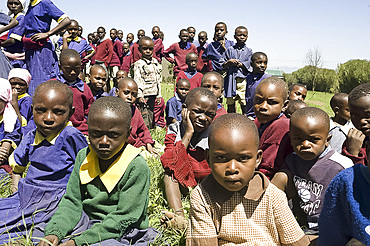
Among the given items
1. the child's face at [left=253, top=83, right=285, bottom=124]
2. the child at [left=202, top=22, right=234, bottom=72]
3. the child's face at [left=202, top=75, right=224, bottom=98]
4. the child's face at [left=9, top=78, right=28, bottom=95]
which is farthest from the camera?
the child at [left=202, top=22, right=234, bottom=72]

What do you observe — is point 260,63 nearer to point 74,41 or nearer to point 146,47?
point 146,47

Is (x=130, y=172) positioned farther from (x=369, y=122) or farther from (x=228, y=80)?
(x=228, y=80)

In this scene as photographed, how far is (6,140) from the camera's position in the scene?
339 centimetres

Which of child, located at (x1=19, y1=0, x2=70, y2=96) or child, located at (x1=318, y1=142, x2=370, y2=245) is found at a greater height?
child, located at (x1=19, y1=0, x2=70, y2=96)

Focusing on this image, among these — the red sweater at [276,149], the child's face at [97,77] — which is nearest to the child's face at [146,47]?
the child's face at [97,77]

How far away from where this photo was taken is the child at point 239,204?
190 cm

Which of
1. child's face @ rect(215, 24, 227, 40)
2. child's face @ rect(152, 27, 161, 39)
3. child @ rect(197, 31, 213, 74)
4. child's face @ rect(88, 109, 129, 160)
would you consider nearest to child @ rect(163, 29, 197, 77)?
child @ rect(197, 31, 213, 74)

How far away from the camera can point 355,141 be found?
10.2ft

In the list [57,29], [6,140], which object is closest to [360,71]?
[57,29]

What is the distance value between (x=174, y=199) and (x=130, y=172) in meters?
0.87

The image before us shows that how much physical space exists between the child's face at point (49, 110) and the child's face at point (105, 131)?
18.0 inches

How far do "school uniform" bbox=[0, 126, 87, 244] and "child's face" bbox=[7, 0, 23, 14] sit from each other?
377 cm

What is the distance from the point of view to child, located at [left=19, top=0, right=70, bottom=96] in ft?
17.3

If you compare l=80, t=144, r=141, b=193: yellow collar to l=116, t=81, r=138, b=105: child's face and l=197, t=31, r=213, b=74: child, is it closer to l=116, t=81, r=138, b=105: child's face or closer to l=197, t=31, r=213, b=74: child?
l=116, t=81, r=138, b=105: child's face
